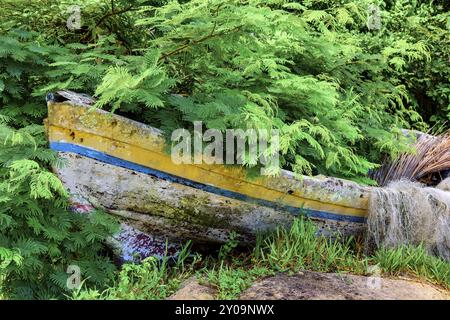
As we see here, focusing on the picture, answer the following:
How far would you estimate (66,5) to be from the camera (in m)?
4.48

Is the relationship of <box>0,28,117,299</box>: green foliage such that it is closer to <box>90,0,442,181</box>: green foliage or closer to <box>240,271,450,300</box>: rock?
<box>90,0,442,181</box>: green foliage

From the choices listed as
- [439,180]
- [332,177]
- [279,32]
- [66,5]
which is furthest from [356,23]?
[66,5]

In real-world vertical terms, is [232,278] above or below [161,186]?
below

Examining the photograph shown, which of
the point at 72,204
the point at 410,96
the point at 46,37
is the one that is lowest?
the point at 72,204

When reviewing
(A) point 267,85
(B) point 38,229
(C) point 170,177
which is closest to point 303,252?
(C) point 170,177

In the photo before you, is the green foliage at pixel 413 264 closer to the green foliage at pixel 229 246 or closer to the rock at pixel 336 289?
the rock at pixel 336 289

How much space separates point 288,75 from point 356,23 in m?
3.95

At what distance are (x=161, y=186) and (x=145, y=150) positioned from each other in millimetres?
308

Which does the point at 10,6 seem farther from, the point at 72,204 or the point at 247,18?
the point at 247,18

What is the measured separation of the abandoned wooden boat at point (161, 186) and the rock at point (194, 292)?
568 mm

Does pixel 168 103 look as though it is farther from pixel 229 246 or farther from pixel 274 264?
pixel 274 264

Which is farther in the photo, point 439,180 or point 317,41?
point 439,180

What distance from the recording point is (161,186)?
3.76m

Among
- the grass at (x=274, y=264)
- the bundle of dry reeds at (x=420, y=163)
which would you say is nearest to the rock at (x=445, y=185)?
the bundle of dry reeds at (x=420, y=163)
